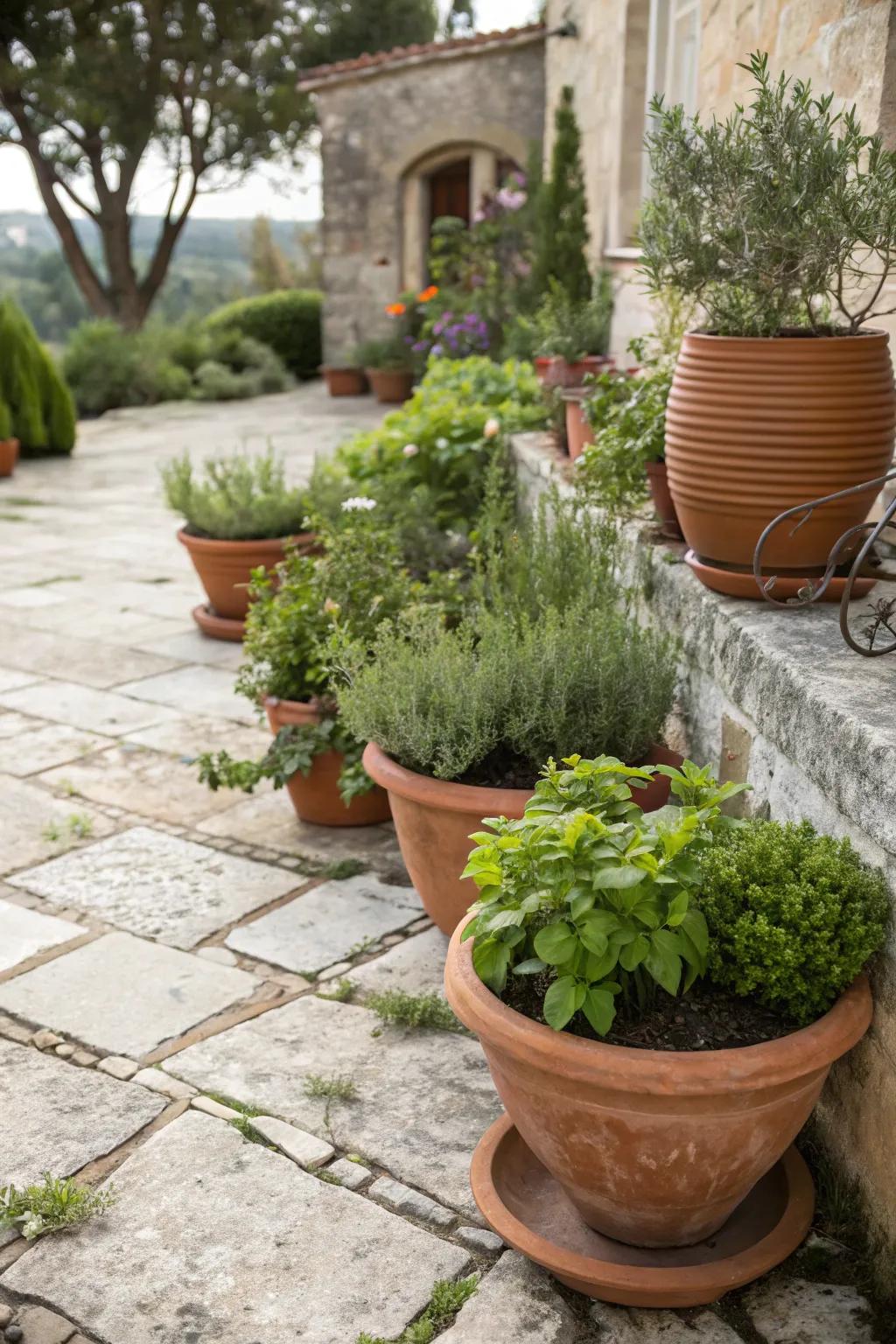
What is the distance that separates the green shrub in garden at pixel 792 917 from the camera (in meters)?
1.75

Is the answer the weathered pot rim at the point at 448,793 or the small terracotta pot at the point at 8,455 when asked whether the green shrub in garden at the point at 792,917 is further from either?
the small terracotta pot at the point at 8,455

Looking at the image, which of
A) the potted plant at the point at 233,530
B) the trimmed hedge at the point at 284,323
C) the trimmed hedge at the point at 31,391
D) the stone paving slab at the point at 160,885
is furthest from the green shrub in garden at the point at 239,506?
the trimmed hedge at the point at 284,323

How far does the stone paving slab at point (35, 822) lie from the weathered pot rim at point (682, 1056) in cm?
200

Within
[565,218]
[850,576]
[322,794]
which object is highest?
[565,218]

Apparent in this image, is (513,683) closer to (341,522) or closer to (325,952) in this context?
(325,952)

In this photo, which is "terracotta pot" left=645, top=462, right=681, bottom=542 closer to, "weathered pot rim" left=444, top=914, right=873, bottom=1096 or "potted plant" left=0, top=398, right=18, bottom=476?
"weathered pot rim" left=444, top=914, right=873, bottom=1096

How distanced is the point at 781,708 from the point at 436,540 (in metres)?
2.52

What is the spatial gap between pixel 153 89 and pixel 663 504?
1762 centimetres

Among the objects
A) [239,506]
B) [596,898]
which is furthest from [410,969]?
[239,506]

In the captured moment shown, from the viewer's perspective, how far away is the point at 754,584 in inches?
102

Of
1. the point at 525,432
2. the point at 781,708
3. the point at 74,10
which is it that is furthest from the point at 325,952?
the point at 74,10

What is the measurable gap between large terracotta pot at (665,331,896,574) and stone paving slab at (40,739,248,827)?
A: 6.15ft

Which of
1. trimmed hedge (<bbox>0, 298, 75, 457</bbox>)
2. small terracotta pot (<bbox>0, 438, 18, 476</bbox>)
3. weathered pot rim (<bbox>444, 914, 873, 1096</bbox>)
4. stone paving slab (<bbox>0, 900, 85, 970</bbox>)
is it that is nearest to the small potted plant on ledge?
weathered pot rim (<bbox>444, 914, 873, 1096</bbox>)

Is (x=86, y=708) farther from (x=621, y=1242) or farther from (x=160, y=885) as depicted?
(x=621, y=1242)
